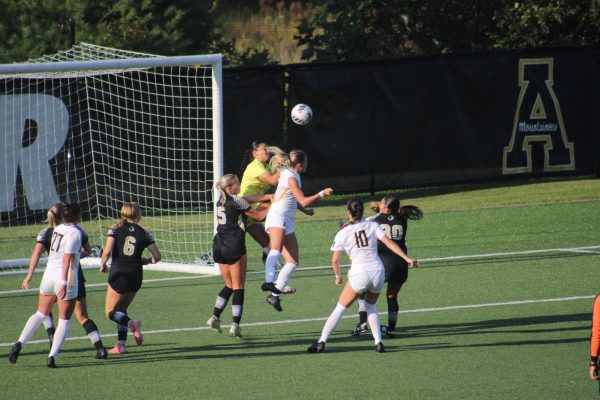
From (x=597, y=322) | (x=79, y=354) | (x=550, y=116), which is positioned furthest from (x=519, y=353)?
(x=550, y=116)

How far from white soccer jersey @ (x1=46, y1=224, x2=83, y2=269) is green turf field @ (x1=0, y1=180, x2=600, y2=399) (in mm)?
1132

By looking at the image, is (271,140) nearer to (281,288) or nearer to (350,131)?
(350,131)

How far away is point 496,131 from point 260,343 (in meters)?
13.8

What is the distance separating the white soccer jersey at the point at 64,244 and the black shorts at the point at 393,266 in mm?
3573

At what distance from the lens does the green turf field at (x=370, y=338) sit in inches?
400

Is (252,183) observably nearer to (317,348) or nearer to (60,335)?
(317,348)

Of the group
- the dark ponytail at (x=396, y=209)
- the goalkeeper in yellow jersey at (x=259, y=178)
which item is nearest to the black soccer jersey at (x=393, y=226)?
the dark ponytail at (x=396, y=209)

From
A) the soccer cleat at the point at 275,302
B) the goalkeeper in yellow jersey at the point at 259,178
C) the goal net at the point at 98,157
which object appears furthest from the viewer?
the goal net at the point at 98,157

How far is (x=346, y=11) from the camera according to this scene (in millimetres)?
27922

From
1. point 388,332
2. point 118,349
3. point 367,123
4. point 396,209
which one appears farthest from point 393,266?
point 367,123

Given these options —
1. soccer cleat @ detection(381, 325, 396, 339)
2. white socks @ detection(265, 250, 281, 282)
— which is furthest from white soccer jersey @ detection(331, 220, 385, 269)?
white socks @ detection(265, 250, 281, 282)

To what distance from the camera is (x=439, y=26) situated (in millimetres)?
28750

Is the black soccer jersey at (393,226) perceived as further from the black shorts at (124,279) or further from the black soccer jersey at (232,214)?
the black shorts at (124,279)

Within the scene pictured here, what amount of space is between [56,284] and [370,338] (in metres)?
3.70
